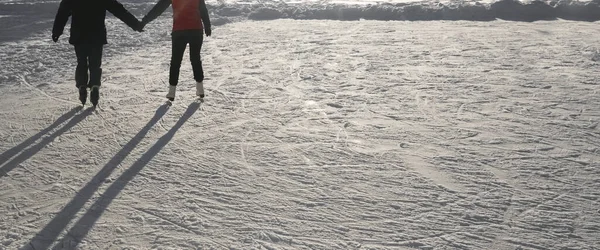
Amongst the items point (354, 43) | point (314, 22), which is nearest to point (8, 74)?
point (354, 43)

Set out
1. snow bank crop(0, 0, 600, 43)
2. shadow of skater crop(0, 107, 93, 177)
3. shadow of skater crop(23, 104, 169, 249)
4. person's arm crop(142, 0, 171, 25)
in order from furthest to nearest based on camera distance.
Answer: snow bank crop(0, 0, 600, 43) → person's arm crop(142, 0, 171, 25) → shadow of skater crop(0, 107, 93, 177) → shadow of skater crop(23, 104, 169, 249)

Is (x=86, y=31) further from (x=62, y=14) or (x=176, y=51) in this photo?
(x=176, y=51)

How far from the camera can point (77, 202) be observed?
3.58 meters

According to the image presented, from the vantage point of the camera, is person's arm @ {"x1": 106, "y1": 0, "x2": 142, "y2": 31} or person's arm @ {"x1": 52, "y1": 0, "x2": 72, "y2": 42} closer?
person's arm @ {"x1": 52, "y1": 0, "x2": 72, "y2": 42}

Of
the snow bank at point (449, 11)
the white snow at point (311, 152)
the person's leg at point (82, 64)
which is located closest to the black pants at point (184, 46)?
the white snow at point (311, 152)

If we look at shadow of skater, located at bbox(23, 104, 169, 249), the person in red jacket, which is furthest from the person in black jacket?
shadow of skater, located at bbox(23, 104, 169, 249)

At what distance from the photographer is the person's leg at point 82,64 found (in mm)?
5516

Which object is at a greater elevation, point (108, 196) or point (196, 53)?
point (196, 53)

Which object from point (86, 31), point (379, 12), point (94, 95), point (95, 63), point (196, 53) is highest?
point (86, 31)

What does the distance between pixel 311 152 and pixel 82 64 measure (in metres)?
2.56

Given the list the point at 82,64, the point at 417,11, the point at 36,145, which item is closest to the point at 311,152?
the point at 36,145

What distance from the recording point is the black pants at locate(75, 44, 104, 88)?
18.1ft

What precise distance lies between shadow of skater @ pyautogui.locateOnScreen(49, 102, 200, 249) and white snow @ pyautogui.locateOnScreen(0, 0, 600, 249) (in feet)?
0.04

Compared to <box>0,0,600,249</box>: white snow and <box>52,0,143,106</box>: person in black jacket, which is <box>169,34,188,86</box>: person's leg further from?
<box>52,0,143,106</box>: person in black jacket
